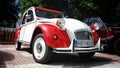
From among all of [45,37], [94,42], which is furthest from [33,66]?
[94,42]

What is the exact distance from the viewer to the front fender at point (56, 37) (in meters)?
6.98

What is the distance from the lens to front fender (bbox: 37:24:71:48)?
698cm

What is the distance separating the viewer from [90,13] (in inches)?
698

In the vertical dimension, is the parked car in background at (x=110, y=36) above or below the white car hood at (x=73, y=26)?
below

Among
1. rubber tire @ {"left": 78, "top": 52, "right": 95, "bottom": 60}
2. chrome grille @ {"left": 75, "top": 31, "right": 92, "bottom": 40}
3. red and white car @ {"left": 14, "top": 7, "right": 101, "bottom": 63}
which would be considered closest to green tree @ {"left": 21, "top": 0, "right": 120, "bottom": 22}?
rubber tire @ {"left": 78, "top": 52, "right": 95, "bottom": 60}

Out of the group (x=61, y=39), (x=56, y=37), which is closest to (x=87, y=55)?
(x=61, y=39)

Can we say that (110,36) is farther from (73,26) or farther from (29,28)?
(29,28)

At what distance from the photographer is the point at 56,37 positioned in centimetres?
705

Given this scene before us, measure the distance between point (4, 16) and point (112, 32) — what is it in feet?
58.0

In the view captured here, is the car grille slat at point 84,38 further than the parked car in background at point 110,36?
No

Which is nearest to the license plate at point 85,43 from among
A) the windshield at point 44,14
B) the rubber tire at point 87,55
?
the rubber tire at point 87,55

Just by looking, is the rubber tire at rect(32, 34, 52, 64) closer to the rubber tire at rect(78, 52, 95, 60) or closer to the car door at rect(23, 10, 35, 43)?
the car door at rect(23, 10, 35, 43)

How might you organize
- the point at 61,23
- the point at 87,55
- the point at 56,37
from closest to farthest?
1. the point at 56,37
2. the point at 61,23
3. the point at 87,55

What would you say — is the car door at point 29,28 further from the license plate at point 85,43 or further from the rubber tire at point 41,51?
the license plate at point 85,43
